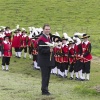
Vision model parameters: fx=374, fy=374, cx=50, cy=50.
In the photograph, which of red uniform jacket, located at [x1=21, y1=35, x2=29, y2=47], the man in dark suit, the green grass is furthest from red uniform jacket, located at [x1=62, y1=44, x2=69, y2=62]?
the green grass

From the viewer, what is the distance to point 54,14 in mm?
54344

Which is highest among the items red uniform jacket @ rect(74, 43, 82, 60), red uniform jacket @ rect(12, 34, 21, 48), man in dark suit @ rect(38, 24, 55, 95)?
man in dark suit @ rect(38, 24, 55, 95)

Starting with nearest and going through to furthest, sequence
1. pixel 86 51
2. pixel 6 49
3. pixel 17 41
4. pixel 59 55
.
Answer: pixel 86 51
pixel 59 55
pixel 6 49
pixel 17 41

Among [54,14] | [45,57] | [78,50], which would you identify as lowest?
[54,14]

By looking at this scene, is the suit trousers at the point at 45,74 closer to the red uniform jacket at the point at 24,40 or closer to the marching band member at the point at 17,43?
the red uniform jacket at the point at 24,40

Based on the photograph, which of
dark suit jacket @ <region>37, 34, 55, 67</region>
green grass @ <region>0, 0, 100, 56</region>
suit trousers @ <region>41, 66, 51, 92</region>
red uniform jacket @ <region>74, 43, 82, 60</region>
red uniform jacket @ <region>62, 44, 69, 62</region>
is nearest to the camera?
dark suit jacket @ <region>37, 34, 55, 67</region>

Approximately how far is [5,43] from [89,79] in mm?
5140

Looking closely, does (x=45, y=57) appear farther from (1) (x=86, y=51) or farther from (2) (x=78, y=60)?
(2) (x=78, y=60)


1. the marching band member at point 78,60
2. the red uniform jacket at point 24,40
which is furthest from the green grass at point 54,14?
the marching band member at point 78,60

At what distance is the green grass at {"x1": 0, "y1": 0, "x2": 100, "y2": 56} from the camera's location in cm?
4916

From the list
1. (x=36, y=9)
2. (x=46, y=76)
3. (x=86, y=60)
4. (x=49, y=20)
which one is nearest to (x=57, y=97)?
(x=46, y=76)

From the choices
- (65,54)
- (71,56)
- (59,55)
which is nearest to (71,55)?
(71,56)

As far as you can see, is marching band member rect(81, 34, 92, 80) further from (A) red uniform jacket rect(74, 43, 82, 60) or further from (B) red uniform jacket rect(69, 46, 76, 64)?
(B) red uniform jacket rect(69, 46, 76, 64)

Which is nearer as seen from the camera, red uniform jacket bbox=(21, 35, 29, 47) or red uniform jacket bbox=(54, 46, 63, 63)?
red uniform jacket bbox=(54, 46, 63, 63)
